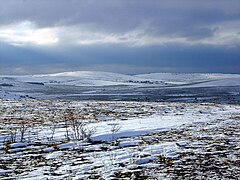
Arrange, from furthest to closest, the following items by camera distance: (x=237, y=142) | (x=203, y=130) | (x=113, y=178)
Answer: (x=203, y=130)
(x=237, y=142)
(x=113, y=178)

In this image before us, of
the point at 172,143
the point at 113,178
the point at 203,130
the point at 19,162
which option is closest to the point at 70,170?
the point at 113,178

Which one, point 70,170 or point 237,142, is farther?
point 237,142

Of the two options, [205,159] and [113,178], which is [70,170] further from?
[205,159]

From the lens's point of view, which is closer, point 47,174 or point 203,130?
point 47,174

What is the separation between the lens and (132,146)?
1070cm

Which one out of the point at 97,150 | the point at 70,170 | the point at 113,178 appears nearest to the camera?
the point at 113,178

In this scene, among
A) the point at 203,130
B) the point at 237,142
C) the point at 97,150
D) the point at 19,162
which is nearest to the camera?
the point at 19,162

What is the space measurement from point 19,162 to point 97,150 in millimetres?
2356

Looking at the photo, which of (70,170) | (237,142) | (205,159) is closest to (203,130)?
(237,142)

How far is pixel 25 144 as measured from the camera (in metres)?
11.1

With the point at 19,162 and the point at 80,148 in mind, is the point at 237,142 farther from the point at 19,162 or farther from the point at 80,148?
the point at 19,162

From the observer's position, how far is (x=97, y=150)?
1021 cm

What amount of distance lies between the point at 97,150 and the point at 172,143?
2.43 meters

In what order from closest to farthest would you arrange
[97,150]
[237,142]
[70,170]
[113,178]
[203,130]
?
[113,178], [70,170], [97,150], [237,142], [203,130]
